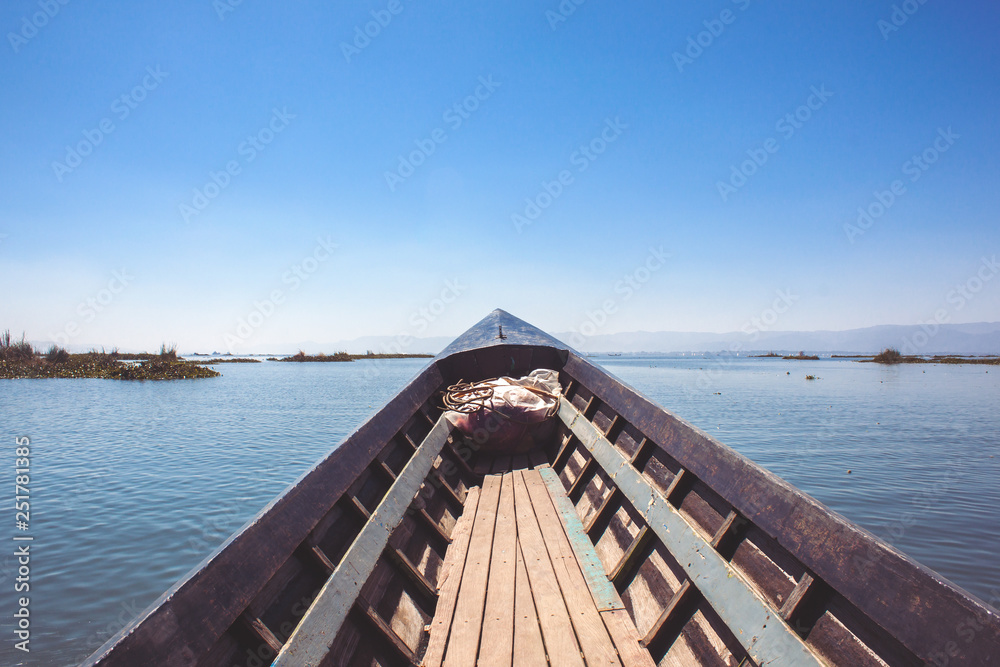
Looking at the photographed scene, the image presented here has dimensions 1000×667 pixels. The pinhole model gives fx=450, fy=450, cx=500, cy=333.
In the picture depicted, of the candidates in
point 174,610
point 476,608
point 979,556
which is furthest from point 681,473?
point 979,556

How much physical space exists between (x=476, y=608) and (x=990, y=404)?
24.4 m

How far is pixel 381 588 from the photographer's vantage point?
89.8 inches

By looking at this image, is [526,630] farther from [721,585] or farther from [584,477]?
[584,477]

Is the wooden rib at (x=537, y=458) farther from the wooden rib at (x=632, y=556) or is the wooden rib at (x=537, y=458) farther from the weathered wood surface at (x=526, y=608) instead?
the wooden rib at (x=632, y=556)

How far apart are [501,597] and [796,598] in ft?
4.99

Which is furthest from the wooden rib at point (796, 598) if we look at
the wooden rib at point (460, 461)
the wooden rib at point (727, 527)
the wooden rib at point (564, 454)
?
the wooden rib at point (460, 461)

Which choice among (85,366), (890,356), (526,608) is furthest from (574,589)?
(890,356)

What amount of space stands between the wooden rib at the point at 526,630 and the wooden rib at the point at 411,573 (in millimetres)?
475

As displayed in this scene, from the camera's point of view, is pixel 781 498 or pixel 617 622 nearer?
pixel 781 498

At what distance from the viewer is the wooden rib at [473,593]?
210 cm

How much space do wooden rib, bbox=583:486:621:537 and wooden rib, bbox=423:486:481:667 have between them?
878 mm

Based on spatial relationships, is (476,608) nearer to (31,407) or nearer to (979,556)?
(979,556)

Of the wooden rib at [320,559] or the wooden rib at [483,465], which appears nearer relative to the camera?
the wooden rib at [320,559]

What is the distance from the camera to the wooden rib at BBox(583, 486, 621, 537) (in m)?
3.13
